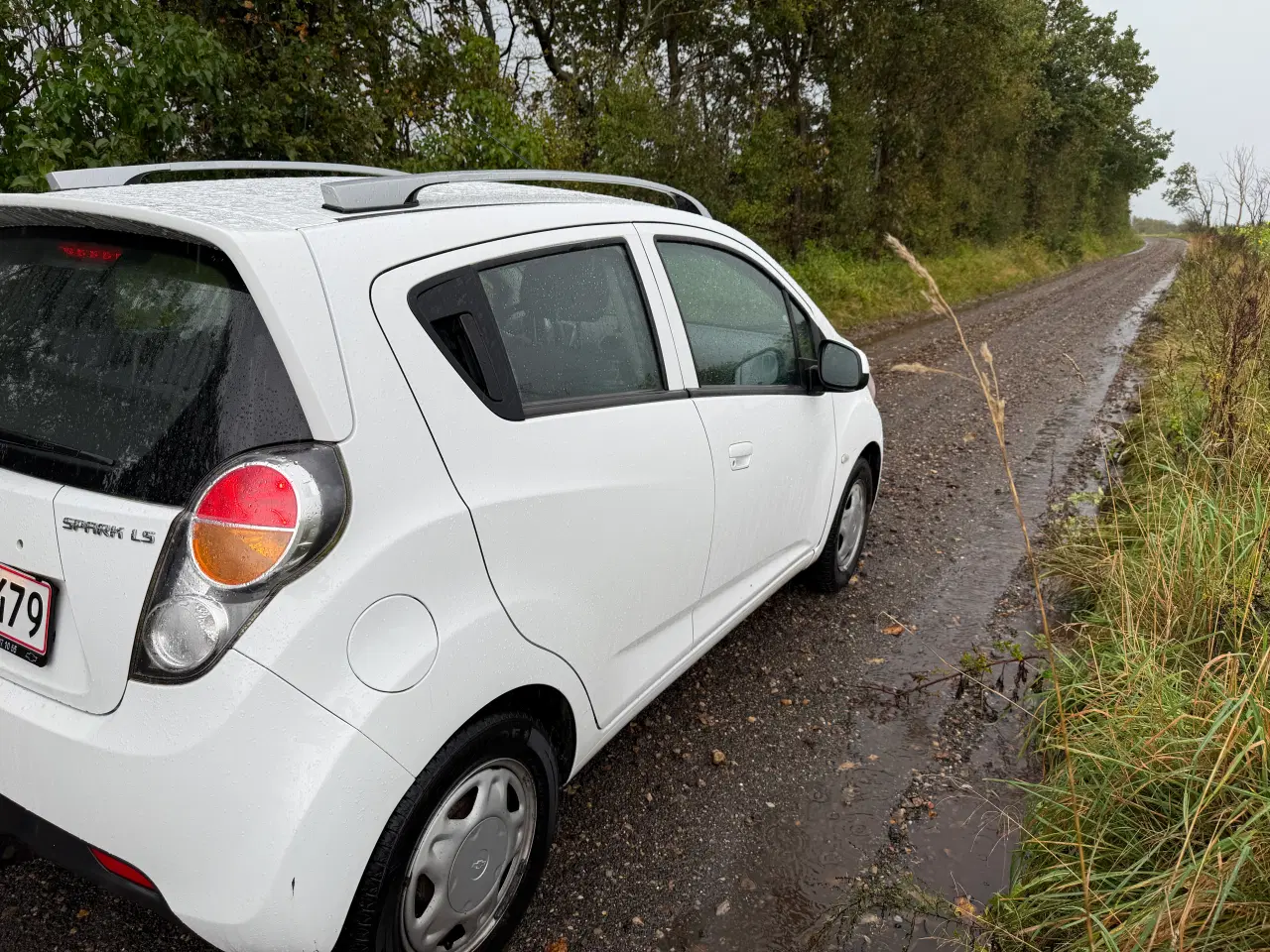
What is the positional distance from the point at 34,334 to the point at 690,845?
2.16 metres

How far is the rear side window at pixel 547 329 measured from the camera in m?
1.94

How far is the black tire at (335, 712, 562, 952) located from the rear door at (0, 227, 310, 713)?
57 centimetres

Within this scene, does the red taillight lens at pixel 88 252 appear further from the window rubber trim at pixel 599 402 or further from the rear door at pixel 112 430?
the window rubber trim at pixel 599 402

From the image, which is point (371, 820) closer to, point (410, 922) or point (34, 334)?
point (410, 922)

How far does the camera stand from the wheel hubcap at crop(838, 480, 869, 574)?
4211 mm

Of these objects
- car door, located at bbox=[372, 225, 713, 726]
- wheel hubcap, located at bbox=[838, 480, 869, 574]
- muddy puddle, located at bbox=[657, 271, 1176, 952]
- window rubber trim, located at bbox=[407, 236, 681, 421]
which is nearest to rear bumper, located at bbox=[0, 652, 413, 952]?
car door, located at bbox=[372, 225, 713, 726]

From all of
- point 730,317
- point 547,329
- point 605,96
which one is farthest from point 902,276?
point 547,329

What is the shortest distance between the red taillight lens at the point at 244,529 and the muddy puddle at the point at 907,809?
1.49 m

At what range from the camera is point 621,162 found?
11531mm

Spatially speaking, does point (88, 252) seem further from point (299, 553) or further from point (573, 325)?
point (573, 325)

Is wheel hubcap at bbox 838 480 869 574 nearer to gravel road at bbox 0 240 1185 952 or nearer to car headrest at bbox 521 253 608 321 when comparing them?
gravel road at bbox 0 240 1185 952

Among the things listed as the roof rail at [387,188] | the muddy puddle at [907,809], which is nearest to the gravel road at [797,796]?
the muddy puddle at [907,809]

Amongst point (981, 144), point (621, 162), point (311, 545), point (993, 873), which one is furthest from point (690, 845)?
point (981, 144)

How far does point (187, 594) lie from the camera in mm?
1564
